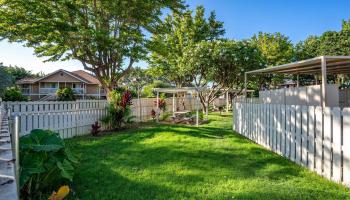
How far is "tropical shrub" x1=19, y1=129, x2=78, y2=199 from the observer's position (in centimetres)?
379

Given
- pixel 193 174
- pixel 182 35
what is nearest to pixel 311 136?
pixel 193 174

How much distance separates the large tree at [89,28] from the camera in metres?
12.5

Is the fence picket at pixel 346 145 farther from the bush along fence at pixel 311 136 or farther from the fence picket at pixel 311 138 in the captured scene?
the fence picket at pixel 311 138

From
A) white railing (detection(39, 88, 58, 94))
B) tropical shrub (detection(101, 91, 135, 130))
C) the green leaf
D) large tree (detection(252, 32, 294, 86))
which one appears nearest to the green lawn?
the green leaf

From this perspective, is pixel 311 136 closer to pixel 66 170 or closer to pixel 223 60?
pixel 66 170

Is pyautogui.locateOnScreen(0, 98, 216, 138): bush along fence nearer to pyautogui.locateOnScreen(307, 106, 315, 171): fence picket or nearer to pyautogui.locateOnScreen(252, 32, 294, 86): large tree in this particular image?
pyautogui.locateOnScreen(307, 106, 315, 171): fence picket

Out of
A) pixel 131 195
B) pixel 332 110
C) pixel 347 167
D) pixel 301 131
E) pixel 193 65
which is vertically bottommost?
pixel 131 195

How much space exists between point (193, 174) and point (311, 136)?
2252 millimetres

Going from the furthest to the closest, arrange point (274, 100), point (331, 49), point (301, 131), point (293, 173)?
point (331, 49) → point (274, 100) → point (301, 131) → point (293, 173)

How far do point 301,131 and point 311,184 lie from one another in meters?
1.35

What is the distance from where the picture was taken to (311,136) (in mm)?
4965

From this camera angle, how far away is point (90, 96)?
41.5m

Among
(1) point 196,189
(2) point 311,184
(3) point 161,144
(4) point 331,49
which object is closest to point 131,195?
(1) point 196,189

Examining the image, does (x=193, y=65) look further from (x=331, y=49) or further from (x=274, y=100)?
(x=331, y=49)
